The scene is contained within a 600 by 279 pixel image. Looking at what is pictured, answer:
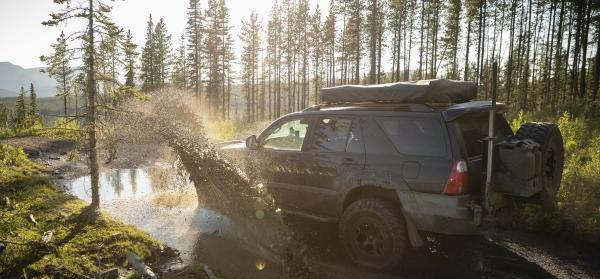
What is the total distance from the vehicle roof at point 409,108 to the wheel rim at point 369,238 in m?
1.53

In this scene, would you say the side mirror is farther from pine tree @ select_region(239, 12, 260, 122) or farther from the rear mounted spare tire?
pine tree @ select_region(239, 12, 260, 122)

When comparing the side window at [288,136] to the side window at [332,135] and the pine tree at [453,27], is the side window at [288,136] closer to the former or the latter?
the side window at [332,135]

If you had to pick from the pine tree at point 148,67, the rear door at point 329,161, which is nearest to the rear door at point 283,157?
the rear door at point 329,161

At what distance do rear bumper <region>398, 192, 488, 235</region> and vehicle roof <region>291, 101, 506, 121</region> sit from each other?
3.22ft

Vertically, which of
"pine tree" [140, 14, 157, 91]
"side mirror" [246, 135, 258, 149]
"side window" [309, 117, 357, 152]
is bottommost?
"side mirror" [246, 135, 258, 149]

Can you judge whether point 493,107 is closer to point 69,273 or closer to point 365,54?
point 69,273

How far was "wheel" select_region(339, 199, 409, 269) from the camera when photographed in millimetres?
4746

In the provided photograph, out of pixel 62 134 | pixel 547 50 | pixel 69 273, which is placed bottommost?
pixel 69 273

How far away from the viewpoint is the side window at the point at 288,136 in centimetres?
600

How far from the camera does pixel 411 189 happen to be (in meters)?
4.59

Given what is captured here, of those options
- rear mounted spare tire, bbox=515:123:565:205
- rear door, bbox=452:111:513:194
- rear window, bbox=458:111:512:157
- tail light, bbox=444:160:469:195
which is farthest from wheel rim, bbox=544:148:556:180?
tail light, bbox=444:160:469:195

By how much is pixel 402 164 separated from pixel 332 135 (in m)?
1.28

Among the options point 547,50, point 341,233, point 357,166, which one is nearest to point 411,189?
point 357,166

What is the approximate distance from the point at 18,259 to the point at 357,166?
4341mm
